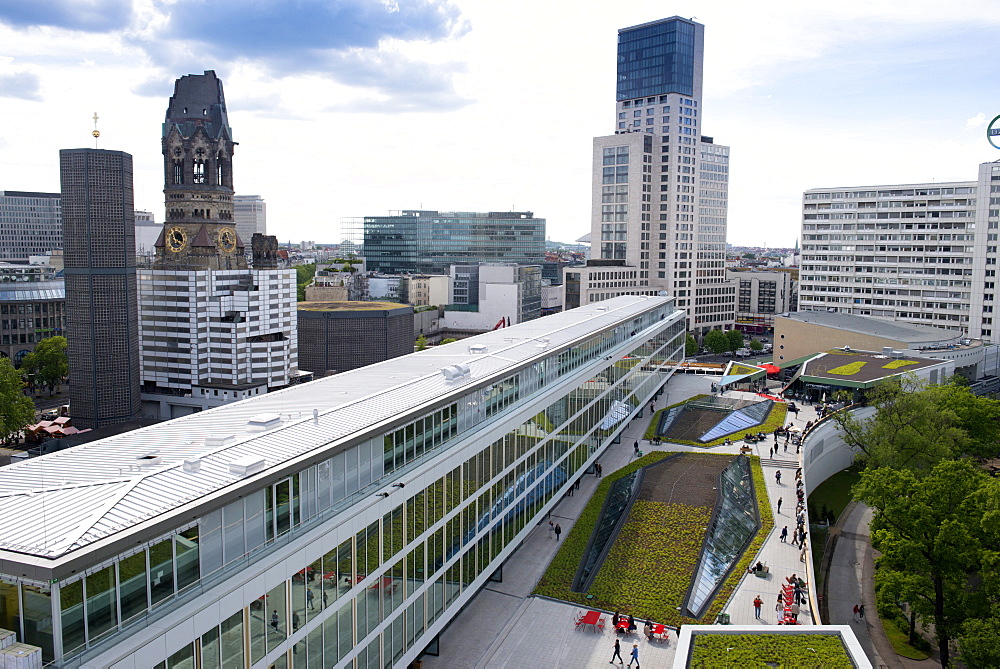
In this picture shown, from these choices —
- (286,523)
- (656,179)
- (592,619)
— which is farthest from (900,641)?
(656,179)

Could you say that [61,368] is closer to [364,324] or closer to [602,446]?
[364,324]

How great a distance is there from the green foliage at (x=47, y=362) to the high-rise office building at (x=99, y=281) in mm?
21414

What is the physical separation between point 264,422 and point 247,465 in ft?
17.2

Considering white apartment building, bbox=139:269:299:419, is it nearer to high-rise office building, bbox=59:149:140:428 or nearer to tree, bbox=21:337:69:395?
high-rise office building, bbox=59:149:140:428

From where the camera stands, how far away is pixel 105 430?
68.6 m

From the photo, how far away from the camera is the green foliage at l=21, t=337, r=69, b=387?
92625mm

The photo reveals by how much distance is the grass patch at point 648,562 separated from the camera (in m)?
37.2

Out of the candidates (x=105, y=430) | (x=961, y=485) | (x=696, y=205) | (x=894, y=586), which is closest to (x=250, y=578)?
(x=894, y=586)

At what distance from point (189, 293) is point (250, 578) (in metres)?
64.4

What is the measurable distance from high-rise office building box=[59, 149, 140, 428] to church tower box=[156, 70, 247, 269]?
18.3m

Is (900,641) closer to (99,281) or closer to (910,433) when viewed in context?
(910,433)

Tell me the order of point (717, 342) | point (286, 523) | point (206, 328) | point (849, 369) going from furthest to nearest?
point (717, 342)
point (849, 369)
point (206, 328)
point (286, 523)

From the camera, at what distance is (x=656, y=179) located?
15200 cm

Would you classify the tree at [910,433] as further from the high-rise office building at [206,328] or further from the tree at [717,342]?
the tree at [717,342]
